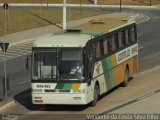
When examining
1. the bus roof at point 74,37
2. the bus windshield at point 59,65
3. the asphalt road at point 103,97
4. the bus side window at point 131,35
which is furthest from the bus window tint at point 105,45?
the bus side window at point 131,35

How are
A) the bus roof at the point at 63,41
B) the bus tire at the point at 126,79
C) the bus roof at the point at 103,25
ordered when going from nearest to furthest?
the bus roof at the point at 63,41 → the bus roof at the point at 103,25 → the bus tire at the point at 126,79

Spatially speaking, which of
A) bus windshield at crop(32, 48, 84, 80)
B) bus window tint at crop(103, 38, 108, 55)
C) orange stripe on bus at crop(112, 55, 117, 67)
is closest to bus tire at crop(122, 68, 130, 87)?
orange stripe on bus at crop(112, 55, 117, 67)

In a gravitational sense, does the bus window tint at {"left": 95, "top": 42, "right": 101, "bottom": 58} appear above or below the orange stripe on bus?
above

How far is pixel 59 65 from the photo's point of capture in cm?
2284

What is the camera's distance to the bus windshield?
74.8 feet

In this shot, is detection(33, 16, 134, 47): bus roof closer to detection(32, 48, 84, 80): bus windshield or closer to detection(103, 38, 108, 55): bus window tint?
detection(32, 48, 84, 80): bus windshield

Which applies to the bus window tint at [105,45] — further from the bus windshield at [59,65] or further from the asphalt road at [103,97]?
the bus windshield at [59,65]

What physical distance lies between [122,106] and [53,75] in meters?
2.73

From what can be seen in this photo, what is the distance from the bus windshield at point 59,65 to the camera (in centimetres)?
2281

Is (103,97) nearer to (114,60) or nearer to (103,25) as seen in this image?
(114,60)

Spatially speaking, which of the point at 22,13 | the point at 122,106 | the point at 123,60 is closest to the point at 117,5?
the point at 22,13

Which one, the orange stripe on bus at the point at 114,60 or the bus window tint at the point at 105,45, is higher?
the bus window tint at the point at 105,45

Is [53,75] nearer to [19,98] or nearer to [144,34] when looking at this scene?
[19,98]

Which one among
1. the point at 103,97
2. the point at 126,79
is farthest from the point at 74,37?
the point at 126,79
